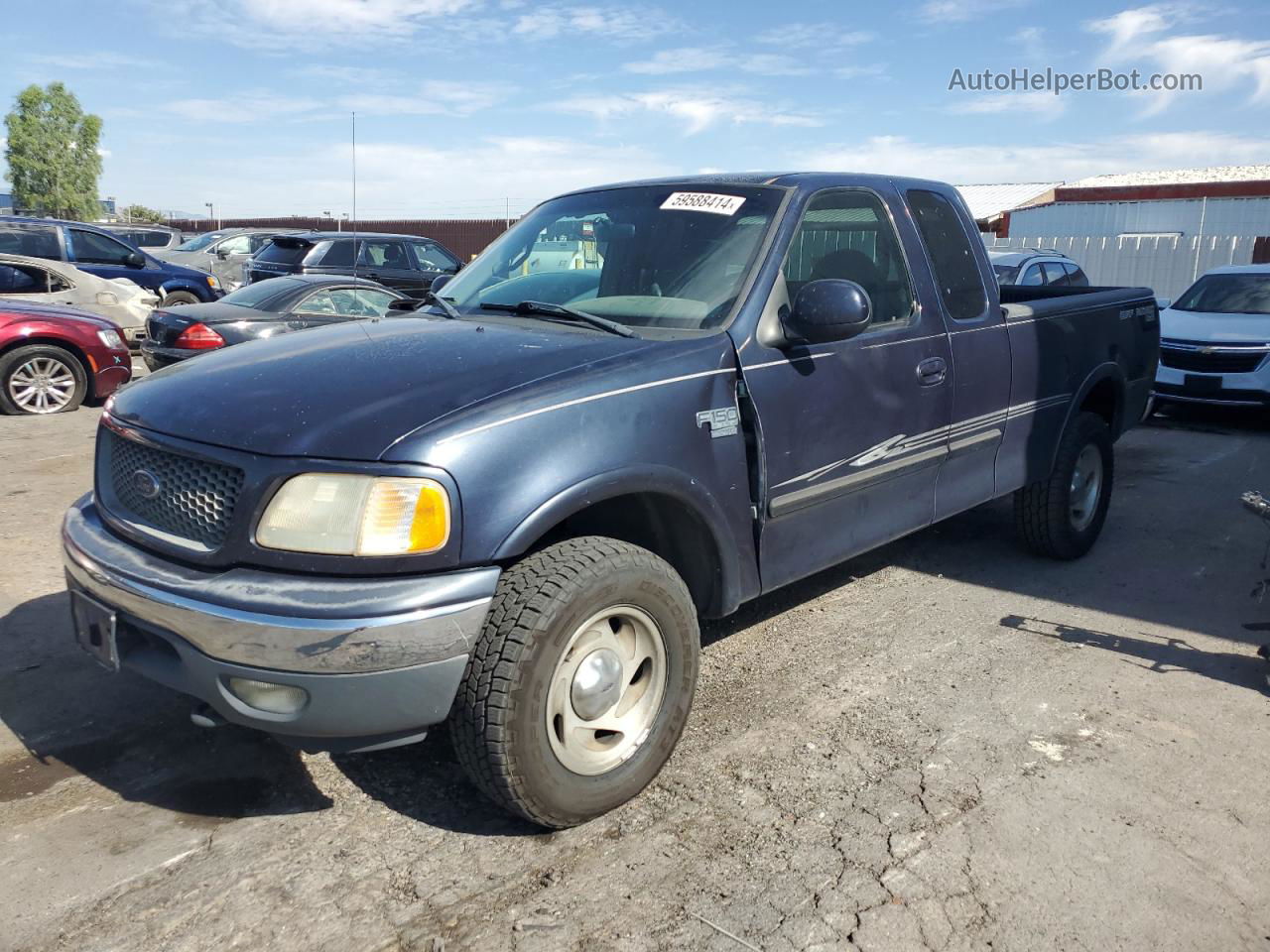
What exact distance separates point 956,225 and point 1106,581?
202cm

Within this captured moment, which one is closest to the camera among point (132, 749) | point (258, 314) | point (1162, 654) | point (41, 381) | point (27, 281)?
point (132, 749)

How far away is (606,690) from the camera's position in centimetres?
302

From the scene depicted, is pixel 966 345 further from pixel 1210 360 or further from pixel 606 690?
pixel 1210 360

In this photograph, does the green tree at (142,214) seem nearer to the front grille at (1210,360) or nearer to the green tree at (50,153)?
the green tree at (50,153)

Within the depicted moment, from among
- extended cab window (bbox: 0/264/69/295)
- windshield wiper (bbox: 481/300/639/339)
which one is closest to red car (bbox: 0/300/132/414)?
extended cab window (bbox: 0/264/69/295)

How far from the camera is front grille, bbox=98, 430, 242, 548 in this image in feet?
9.09

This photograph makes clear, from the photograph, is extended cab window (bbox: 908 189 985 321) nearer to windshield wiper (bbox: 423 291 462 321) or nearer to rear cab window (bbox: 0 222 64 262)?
windshield wiper (bbox: 423 291 462 321)

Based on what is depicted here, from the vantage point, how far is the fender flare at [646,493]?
109 inches

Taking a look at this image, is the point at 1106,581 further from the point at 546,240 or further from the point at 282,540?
the point at 282,540

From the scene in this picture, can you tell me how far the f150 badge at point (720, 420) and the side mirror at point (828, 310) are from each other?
403mm

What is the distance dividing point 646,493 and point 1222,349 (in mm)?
8882

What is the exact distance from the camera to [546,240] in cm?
435

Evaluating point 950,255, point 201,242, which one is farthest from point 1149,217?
point 950,255

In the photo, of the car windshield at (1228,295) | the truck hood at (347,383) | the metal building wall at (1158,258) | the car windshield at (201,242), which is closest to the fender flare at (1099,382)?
the truck hood at (347,383)
